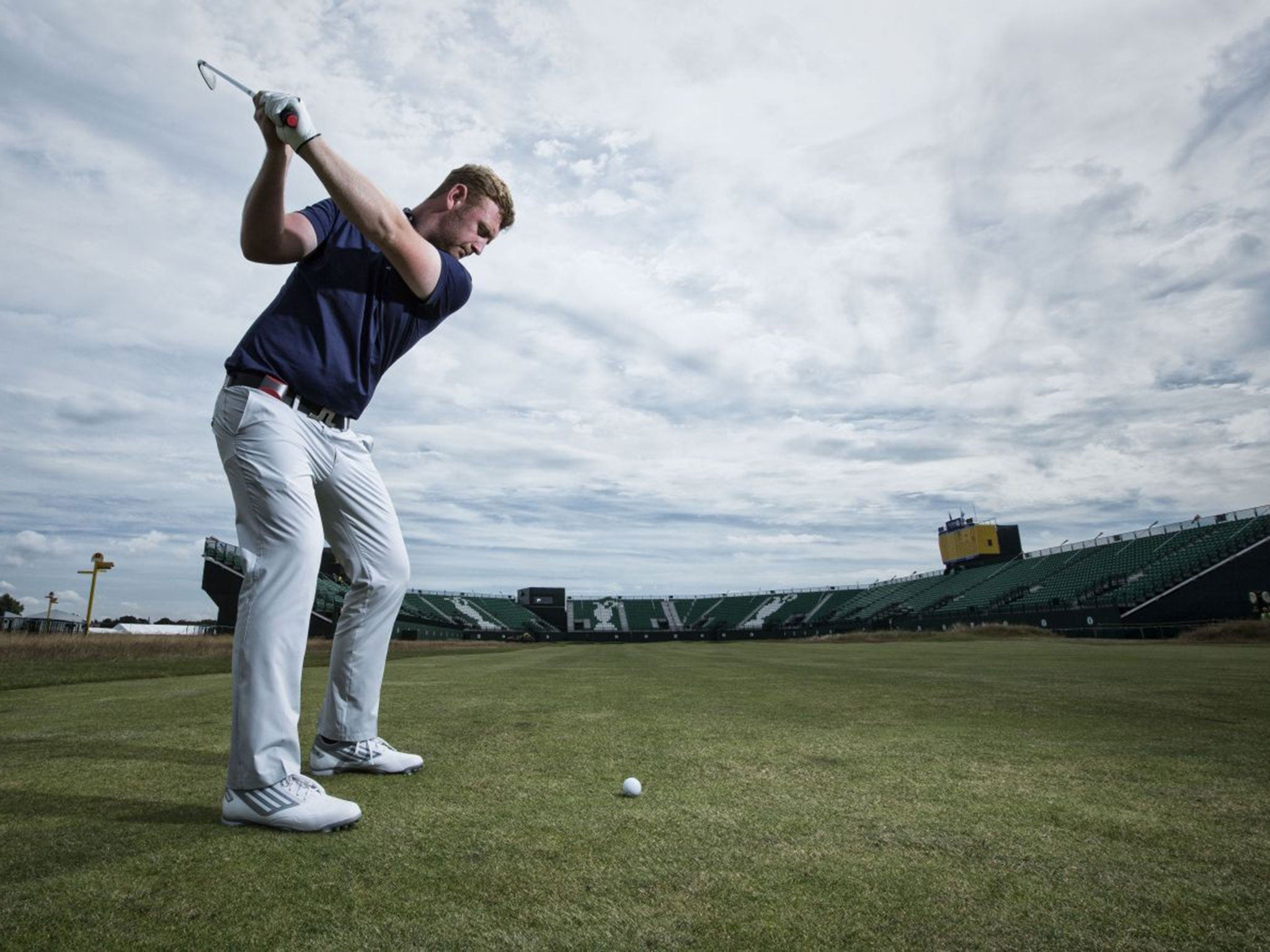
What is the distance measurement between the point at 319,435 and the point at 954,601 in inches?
2124

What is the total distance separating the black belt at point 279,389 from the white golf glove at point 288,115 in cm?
78

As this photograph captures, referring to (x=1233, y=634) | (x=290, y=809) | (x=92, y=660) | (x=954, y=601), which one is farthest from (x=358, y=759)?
(x=954, y=601)

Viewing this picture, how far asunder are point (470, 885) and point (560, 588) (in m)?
71.5

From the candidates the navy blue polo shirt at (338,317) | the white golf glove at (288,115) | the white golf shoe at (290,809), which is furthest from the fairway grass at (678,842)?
the white golf glove at (288,115)

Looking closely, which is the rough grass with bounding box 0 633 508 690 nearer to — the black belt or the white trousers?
the white trousers

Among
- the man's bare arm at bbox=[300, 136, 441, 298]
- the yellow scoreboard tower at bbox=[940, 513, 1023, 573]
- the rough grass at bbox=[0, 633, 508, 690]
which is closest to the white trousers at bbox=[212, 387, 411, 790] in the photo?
the man's bare arm at bbox=[300, 136, 441, 298]

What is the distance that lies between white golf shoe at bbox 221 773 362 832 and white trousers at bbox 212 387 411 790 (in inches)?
1.3

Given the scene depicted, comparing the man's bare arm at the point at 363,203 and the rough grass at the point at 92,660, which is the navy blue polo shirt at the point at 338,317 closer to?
the man's bare arm at the point at 363,203

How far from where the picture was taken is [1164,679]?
6.50 metres

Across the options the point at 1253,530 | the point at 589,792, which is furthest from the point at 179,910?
the point at 1253,530

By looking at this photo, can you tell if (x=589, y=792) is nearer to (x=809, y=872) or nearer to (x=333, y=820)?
(x=333, y=820)

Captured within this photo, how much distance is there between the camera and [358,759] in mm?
2590

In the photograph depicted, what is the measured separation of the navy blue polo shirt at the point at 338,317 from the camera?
2439 mm

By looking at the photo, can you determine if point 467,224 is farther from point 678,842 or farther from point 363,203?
point 678,842
